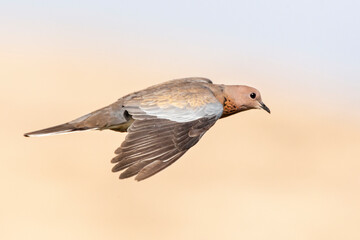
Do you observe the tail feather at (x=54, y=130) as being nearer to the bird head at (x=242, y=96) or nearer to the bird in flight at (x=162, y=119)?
the bird in flight at (x=162, y=119)

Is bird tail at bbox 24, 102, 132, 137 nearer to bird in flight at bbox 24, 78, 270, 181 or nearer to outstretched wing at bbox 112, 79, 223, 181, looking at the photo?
bird in flight at bbox 24, 78, 270, 181

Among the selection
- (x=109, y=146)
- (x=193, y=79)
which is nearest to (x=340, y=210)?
(x=109, y=146)

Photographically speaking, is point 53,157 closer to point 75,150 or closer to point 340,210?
point 75,150

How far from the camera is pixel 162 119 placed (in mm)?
11914

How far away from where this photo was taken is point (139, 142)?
447 inches

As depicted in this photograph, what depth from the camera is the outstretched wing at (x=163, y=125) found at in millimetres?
11000

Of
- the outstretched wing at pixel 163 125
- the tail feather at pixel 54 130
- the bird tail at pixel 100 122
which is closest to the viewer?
the outstretched wing at pixel 163 125

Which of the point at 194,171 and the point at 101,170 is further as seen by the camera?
the point at 194,171

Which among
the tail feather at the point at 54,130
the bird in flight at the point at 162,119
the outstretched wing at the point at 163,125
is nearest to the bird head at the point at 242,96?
the bird in flight at the point at 162,119

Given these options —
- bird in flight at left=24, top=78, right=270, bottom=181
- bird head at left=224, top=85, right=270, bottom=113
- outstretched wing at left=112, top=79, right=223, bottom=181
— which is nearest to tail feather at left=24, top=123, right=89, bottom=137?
bird in flight at left=24, top=78, right=270, bottom=181

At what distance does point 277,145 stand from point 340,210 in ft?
23.5

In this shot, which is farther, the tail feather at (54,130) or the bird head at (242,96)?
the bird head at (242,96)

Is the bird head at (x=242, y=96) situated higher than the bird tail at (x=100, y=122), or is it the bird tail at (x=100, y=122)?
the bird tail at (x=100, y=122)

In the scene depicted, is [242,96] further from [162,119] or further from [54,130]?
[54,130]
